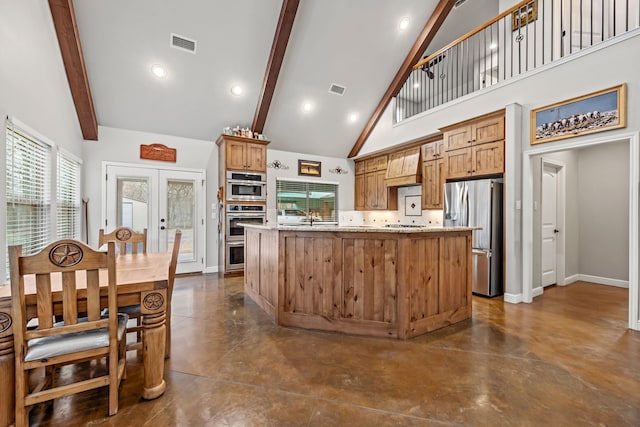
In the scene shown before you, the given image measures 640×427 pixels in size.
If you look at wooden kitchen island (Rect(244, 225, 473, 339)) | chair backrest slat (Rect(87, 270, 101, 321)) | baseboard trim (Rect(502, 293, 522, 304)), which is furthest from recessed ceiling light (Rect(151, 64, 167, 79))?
baseboard trim (Rect(502, 293, 522, 304))

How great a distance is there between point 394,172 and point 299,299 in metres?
4.12

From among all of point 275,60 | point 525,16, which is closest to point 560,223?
point 525,16

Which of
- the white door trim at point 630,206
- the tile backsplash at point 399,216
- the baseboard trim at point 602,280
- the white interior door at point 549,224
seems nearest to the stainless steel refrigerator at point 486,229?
the white door trim at point 630,206

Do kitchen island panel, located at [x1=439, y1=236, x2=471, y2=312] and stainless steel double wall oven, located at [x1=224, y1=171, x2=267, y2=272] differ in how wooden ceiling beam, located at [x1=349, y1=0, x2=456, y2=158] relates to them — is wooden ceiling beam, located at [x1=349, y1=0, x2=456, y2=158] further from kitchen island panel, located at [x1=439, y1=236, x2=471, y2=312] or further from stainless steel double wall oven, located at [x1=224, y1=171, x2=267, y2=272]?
kitchen island panel, located at [x1=439, y1=236, x2=471, y2=312]

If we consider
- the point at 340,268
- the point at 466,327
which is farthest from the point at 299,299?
the point at 466,327

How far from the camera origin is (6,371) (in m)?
1.49

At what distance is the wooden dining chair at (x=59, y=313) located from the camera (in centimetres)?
146

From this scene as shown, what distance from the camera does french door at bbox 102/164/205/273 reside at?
16.3 feet

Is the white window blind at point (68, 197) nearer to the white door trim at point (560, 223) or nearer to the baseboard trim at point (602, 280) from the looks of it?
the white door trim at point (560, 223)

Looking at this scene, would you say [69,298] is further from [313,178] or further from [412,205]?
[412,205]

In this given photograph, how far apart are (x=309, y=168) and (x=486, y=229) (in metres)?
4.08

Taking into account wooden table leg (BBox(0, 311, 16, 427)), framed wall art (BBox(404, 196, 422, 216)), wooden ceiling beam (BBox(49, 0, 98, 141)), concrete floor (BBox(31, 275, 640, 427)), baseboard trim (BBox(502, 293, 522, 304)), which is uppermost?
wooden ceiling beam (BBox(49, 0, 98, 141))

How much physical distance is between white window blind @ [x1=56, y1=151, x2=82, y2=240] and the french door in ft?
1.46

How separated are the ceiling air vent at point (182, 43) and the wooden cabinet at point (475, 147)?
4227mm
